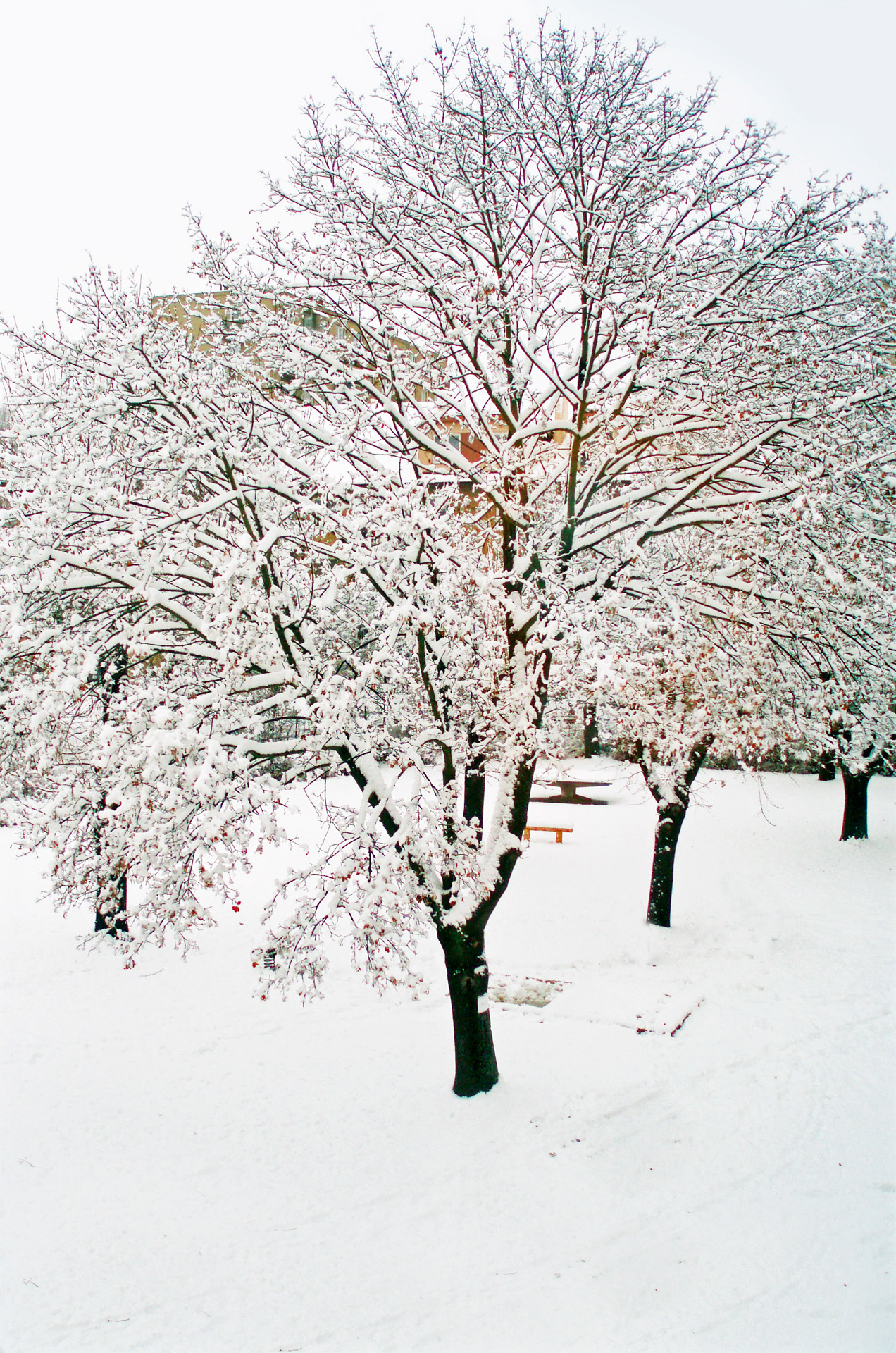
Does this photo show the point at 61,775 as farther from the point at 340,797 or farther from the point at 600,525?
the point at 340,797

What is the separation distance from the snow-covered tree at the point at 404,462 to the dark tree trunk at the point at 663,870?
5309 mm

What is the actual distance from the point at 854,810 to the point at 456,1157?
1390 centimetres

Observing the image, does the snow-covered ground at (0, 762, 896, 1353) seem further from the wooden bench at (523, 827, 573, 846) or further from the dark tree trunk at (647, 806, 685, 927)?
the wooden bench at (523, 827, 573, 846)

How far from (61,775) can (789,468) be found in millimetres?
6940

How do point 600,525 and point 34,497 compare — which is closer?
point 34,497

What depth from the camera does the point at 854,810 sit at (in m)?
17.0

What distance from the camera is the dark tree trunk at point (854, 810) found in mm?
16703

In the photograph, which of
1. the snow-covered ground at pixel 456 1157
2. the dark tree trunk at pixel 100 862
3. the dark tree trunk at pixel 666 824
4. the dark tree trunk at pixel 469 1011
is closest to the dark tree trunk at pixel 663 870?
the dark tree trunk at pixel 666 824

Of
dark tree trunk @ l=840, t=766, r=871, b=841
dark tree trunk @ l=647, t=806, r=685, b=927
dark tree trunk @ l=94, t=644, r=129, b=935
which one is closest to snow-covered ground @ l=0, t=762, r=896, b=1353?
dark tree trunk @ l=647, t=806, r=685, b=927

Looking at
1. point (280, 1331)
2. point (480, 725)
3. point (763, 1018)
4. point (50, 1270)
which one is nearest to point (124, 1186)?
point (50, 1270)

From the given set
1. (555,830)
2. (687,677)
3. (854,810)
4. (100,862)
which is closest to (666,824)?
(687,677)

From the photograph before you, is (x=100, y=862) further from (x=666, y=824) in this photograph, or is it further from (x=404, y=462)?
(x=666, y=824)

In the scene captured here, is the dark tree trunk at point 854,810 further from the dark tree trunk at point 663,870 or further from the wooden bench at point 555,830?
the dark tree trunk at point 663,870

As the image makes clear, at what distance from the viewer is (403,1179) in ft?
20.4
